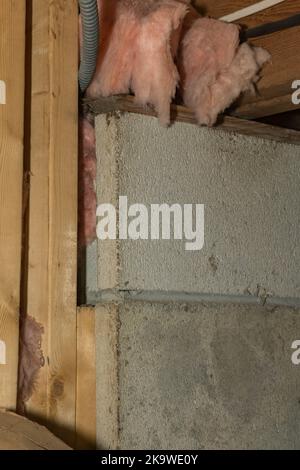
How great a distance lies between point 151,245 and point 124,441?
40cm

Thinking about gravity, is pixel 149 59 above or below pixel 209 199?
above

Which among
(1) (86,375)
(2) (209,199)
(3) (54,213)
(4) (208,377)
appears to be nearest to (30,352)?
(1) (86,375)

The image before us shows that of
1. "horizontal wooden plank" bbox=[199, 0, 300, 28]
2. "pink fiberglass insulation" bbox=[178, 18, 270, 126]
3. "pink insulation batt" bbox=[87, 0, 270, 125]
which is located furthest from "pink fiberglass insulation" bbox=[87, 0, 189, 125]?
"horizontal wooden plank" bbox=[199, 0, 300, 28]

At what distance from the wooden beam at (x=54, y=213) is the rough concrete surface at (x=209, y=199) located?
0.08 metres

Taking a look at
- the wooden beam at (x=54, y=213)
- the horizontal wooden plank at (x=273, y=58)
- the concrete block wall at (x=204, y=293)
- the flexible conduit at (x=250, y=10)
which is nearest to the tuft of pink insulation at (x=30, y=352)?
the wooden beam at (x=54, y=213)

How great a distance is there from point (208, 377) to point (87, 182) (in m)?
0.50

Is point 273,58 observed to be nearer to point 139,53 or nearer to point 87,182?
point 139,53

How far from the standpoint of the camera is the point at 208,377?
5.00 ft

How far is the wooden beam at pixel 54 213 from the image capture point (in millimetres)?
1405

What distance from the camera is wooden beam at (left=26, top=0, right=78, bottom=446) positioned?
55.3 inches

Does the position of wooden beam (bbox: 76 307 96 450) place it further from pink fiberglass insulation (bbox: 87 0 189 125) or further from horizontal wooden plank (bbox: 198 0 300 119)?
horizontal wooden plank (bbox: 198 0 300 119)

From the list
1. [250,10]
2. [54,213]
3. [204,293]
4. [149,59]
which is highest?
[250,10]

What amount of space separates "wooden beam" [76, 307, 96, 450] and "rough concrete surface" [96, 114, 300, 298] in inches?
3.1

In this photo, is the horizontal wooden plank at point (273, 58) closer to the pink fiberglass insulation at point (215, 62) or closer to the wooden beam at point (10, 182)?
the pink fiberglass insulation at point (215, 62)
